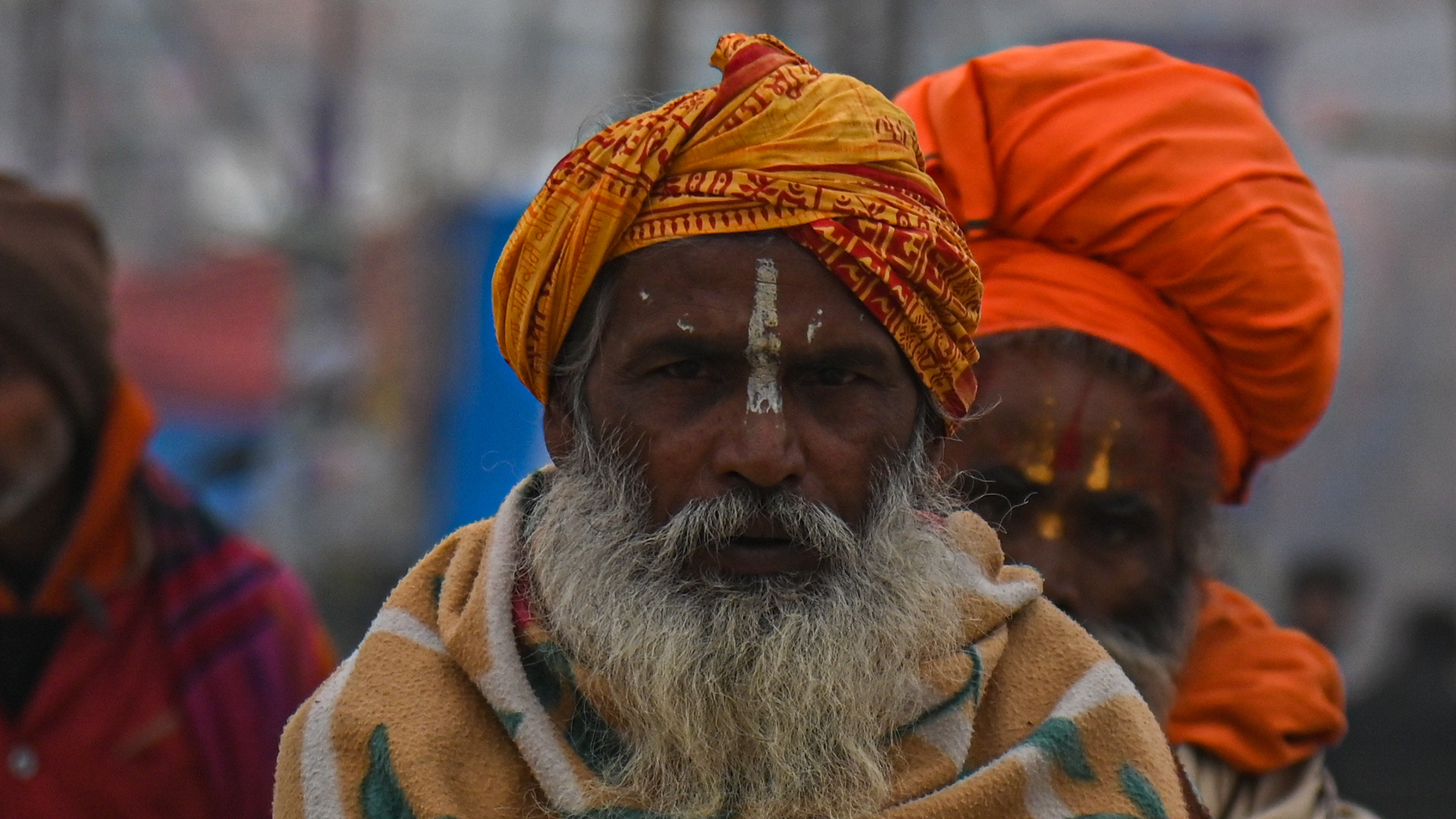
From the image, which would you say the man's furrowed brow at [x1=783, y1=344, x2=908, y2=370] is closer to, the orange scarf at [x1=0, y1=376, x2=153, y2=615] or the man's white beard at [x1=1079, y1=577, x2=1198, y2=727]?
the man's white beard at [x1=1079, y1=577, x2=1198, y2=727]

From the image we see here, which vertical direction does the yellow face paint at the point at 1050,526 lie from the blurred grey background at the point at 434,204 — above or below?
above

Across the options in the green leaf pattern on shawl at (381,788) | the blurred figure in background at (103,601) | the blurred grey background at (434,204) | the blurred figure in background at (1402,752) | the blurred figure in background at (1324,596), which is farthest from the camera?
the blurred grey background at (434,204)

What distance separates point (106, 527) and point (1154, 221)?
2.87 metres

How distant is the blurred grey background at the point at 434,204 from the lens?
10.4 meters

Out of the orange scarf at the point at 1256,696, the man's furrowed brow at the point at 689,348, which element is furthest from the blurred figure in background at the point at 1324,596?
the man's furrowed brow at the point at 689,348

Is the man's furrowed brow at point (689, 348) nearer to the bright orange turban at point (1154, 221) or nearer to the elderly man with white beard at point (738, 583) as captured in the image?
the elderly man with white beard at point (738, 583)

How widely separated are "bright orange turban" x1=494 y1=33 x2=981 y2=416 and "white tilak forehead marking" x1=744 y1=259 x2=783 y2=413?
67 millimetres

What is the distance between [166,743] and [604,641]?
2.34 metres

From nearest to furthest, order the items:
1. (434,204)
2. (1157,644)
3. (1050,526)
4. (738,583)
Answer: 1. (738,583)
2. (1050,526)
3. (1157,644)
4. (434,204)

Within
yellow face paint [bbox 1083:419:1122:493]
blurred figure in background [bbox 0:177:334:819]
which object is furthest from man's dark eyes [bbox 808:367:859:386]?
blurred figure in background [bbox 0:177:334:819]

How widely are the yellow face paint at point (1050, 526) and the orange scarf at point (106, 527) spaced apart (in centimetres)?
259

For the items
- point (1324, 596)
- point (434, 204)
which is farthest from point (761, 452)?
point (434, 204)

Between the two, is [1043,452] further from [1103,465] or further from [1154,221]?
[1154,221]

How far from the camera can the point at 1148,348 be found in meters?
2.94
